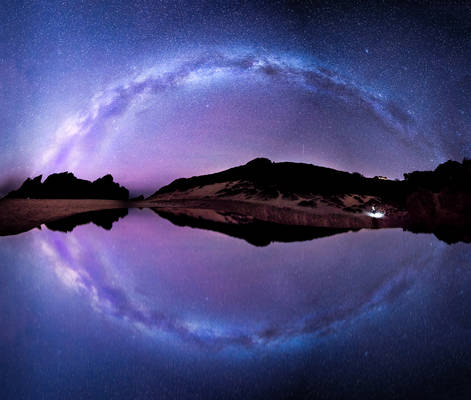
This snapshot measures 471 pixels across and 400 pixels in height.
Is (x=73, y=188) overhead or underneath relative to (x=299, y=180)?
underneath

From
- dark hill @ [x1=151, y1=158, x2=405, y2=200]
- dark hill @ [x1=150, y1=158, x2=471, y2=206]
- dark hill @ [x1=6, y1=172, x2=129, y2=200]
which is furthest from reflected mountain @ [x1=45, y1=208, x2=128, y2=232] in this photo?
dark hill @ [x1=6, y1=172, x2=129, y2=200]

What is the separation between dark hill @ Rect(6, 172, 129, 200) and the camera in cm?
7350

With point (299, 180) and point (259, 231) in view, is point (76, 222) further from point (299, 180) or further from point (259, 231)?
point (299, 180)

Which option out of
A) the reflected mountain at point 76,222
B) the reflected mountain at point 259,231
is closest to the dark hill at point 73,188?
the reflected mountain at point 76,222

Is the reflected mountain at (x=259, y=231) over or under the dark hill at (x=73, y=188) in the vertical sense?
under

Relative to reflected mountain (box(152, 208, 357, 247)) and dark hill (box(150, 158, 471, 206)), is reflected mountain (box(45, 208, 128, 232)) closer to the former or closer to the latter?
reflected mountain (box(152, 208, 357, 247))

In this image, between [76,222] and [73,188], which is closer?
[76,222]

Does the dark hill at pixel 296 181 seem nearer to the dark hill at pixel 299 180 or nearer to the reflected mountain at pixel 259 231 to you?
the dark hill at pixel 299 180

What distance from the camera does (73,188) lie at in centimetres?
9069

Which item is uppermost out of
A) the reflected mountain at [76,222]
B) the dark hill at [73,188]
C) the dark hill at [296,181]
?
the dark hill at [296,181]

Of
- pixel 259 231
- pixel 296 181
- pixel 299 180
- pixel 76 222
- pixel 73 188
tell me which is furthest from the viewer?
pixel 299 180

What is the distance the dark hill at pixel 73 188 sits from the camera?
73.5m

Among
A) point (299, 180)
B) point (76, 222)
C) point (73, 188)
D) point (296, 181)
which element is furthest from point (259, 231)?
point (73, 188)

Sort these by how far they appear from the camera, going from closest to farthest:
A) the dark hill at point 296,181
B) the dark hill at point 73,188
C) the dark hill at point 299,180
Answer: the dark hill at point 73,188 → the dark hill at point 296,181 → the dark hill at point 299,180
